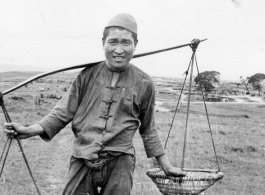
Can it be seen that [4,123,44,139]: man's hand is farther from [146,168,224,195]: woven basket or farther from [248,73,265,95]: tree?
[248,73,265,95]: tree

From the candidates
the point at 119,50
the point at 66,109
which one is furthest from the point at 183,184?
the point at 119,50

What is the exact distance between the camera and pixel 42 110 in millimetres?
18422

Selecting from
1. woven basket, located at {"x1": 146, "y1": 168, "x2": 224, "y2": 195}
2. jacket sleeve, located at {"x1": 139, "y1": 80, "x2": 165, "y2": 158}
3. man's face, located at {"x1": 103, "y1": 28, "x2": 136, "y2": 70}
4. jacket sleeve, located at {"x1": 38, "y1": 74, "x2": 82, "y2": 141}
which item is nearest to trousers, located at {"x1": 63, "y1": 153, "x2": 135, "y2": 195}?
jacket sleeve, located at {"x1": 38, "y1": 74, "x2": 82, "y2": 141}

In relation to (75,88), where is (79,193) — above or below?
below

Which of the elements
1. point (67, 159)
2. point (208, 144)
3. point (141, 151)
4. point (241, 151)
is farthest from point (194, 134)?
point (67, 159)

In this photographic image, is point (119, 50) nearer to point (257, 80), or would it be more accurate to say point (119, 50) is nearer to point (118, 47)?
point (118, 47)

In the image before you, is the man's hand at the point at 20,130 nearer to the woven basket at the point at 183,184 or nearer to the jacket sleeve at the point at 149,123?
the jacket sleeve at the point at 149,123

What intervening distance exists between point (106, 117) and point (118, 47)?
1.69 feet

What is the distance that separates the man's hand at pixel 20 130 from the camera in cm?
289

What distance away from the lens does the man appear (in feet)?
9.60

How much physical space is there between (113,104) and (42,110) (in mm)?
15928

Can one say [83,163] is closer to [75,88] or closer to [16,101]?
[75,88]

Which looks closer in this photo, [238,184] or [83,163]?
[83,163]

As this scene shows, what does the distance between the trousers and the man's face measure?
69 cm
